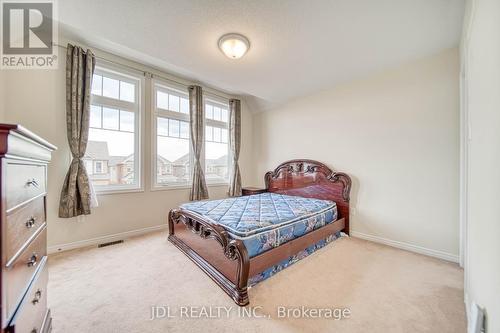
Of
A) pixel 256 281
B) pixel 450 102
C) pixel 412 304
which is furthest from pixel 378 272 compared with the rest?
pixel 450 102

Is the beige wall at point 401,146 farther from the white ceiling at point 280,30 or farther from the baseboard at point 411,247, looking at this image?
the white ceiling at point 280,30

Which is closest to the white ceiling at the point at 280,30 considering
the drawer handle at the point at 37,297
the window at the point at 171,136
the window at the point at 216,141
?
the window at the point at 171,136

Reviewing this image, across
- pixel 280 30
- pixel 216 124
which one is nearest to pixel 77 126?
pixel 216 124

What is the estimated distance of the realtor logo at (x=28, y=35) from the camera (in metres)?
2.13

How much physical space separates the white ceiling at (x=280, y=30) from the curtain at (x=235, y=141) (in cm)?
149

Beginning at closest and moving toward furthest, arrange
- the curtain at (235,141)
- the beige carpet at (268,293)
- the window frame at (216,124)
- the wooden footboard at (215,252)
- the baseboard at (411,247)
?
the beige carpet at (268,293) → the wooden footboard at (215,252) → the baseboard at (411,247) → the window frame at (216,124) → the curtain at (235,141)

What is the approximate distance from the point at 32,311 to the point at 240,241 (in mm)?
1259

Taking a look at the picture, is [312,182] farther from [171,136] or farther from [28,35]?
[28,35]

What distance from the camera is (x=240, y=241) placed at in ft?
5.82

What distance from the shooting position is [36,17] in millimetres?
2295

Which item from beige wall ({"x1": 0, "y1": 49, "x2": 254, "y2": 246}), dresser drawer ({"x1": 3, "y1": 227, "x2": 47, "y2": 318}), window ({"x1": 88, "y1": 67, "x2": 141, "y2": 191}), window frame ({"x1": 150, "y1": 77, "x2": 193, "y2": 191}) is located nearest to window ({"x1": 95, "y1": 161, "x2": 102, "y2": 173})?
window ({"x1": 88, "y1": 67, "x2": 141, "y2": 191})

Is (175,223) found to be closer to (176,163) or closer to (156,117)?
(176,163)

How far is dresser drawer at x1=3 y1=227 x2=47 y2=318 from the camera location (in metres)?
0.73

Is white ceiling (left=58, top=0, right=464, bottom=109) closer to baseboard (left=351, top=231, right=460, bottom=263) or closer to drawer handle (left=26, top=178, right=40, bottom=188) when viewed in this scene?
drawer handle (left=26, top=178, right=40, bottom=188)
